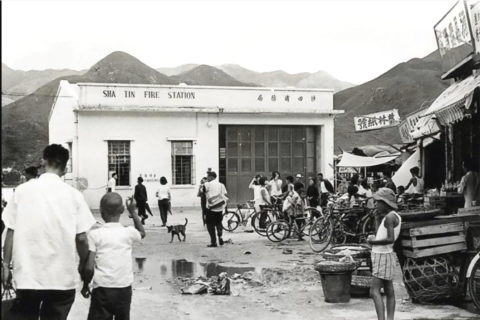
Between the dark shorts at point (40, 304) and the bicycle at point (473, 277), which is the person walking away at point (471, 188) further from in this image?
the dark shorts at point (40, 304)

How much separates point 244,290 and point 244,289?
6 centimetres

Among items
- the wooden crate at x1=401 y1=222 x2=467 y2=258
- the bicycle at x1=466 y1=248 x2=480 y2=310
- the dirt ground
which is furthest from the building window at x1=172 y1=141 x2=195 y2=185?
the bicycle at x1=466 y1=248 x2=480 y2=310

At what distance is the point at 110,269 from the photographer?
15.0 ft

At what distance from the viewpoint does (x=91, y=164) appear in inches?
938

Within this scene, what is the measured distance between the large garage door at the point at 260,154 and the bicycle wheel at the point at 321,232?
13.1 m

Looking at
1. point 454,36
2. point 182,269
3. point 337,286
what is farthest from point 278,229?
point 337,286

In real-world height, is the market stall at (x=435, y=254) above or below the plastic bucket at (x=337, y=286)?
above

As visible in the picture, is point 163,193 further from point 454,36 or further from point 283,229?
point 454,36

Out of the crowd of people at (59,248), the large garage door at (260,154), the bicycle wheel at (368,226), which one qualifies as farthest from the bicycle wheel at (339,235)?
the large garage door at (260,154)

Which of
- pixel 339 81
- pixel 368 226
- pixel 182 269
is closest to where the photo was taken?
pixel 182 269

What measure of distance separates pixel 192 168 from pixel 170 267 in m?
14.6

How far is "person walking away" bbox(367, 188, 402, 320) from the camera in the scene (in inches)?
235

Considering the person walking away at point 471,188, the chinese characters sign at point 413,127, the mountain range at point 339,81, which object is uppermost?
the mountain range at point 339,81

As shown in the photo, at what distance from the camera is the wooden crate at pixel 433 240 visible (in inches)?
279
